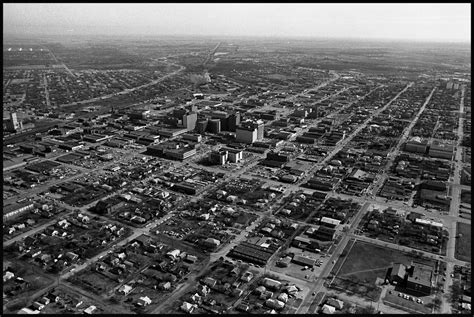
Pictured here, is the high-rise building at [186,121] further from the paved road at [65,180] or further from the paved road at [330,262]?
the paved road at [330,262]

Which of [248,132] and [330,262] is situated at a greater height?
[248,132]

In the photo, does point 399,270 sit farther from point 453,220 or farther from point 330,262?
point 453,220

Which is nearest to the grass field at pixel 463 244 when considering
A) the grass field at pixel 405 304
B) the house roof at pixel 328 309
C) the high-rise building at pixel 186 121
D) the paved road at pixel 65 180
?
the grass field at pixel 405 304

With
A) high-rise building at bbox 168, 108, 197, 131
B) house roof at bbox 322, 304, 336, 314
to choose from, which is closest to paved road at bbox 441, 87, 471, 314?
house roof at bbox 322, 304, 336, 314

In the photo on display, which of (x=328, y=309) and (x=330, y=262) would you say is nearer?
(x=328, y=309)

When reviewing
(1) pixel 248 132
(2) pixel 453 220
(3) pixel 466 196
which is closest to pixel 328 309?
(2) pixel 453 220

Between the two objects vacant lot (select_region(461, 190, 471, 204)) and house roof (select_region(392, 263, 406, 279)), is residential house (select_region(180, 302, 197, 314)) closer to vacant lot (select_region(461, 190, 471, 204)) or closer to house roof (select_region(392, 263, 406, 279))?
house roof (select_region(392, 263, 406, 279))

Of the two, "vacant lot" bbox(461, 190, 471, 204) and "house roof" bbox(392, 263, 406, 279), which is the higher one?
"vacant lot" bbox(461, 190, 471, 204)

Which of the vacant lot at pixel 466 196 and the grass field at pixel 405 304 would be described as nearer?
the grass field at pixel 405 304

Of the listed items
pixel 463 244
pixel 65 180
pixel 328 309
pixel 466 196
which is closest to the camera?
pixel 328 309
